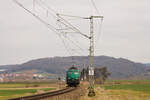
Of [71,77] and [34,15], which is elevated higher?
[34,15]

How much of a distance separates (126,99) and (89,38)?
38.1 ft

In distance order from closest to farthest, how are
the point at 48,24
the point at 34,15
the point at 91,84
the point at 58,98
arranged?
the point at 34,15
the point at 48,24
the point at 58,98
the point at 91,84

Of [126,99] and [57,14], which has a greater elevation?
[57,14]

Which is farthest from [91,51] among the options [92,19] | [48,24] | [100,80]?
[100,80]

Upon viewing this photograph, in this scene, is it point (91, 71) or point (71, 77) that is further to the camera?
point (71, 77)

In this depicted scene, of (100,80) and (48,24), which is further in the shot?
(100,80)

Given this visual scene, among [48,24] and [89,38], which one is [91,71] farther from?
[48,24]

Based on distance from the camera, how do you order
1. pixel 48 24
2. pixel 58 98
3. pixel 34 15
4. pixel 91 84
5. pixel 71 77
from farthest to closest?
pixel 71 77, pixel 91 84, pixel 58 98, pixel 48 24, pixel 34 15

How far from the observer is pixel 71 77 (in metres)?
73.6

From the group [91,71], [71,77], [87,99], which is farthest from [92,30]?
[71,77]

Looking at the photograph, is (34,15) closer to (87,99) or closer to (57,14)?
(57,14)

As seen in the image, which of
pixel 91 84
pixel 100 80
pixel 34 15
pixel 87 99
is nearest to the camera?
pixel 34 15

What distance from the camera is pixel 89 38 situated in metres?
44.0

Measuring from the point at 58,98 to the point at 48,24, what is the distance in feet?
29.1
